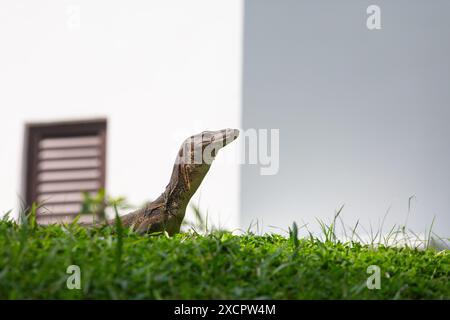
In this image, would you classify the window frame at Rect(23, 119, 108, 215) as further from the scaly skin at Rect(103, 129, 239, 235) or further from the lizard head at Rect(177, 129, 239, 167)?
the lizard head at Rect(177, 129, 239, 167)

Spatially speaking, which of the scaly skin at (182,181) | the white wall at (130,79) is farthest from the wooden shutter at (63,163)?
the scaly skin at (182,181)

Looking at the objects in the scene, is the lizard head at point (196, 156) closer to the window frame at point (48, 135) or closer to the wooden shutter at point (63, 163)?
the window frame at point (48, 135)

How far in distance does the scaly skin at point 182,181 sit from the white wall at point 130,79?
367 cm

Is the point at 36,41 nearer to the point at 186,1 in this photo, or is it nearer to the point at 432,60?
the point at 186,1

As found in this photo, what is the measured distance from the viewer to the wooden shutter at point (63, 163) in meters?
10.3

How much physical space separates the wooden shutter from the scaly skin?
18.0 feet

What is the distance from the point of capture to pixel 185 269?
11.4ft

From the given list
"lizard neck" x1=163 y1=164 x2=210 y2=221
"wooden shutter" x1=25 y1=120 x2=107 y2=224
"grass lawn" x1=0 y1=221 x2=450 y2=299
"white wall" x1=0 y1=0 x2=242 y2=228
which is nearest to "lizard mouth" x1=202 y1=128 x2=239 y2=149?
"lizard neck" x1=163 y1=164 x2=210 y2=221

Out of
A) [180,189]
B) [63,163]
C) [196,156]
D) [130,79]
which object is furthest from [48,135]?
[196,156]

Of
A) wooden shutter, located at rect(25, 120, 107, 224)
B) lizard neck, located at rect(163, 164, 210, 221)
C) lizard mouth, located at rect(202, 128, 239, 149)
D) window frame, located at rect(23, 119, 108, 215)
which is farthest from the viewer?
wooden shutter, located at rect(25, 120, 107, 224)

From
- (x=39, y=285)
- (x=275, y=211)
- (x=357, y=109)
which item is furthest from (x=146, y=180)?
(x=39, y=285)

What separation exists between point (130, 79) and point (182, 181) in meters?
5.11

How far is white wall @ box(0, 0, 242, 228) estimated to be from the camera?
30.0 feet

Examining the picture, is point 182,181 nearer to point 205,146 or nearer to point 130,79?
point 205,146
